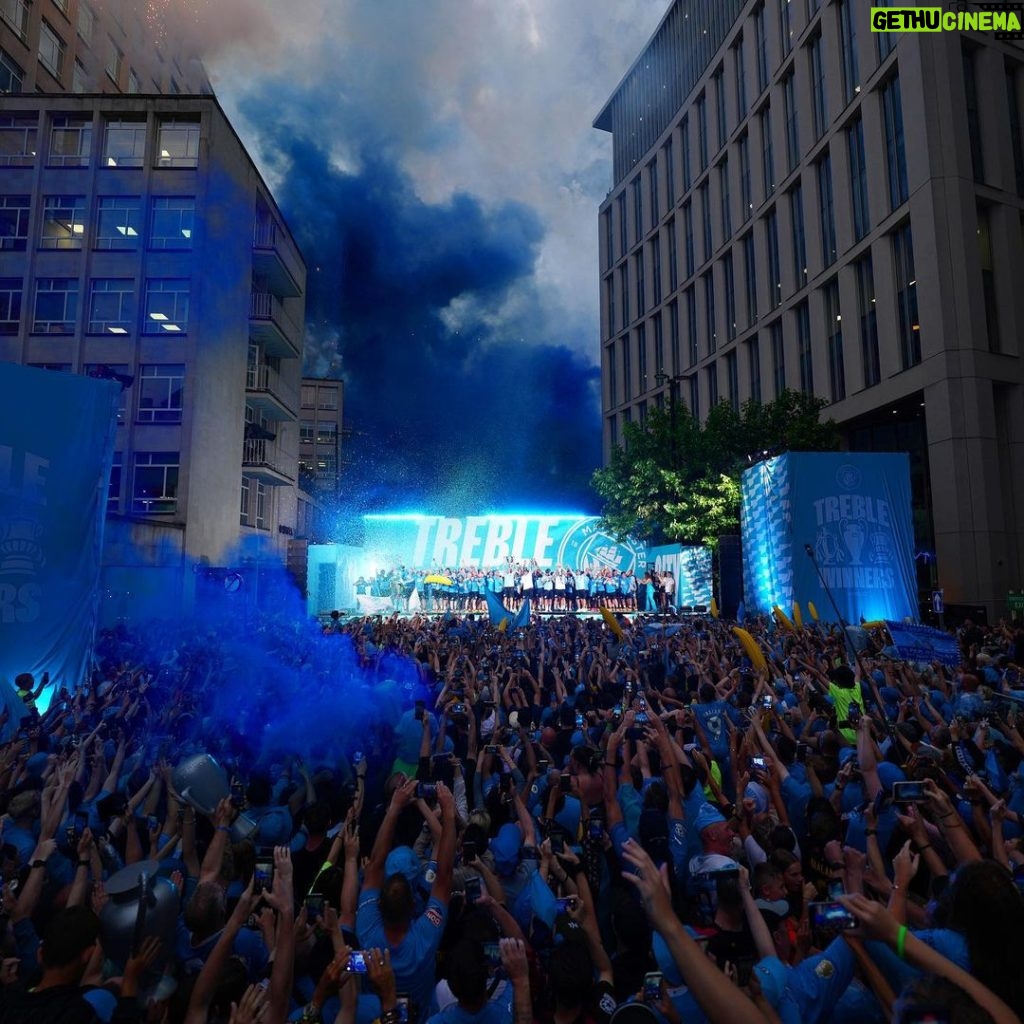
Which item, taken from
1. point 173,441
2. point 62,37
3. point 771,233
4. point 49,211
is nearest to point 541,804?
point 173,441

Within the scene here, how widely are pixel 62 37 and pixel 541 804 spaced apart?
44.2m

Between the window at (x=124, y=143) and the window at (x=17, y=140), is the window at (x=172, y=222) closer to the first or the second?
the window at (x=124, y=143)

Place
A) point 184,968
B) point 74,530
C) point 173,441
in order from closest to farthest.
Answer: point 184,968
point 74,530
point 173,441

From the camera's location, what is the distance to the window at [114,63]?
121 ft

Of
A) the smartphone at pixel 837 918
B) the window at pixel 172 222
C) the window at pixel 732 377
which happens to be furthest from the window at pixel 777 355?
the smartphone at pixel 837 918

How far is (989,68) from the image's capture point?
25188 millimetres

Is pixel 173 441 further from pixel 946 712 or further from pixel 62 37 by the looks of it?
pixel 946 712

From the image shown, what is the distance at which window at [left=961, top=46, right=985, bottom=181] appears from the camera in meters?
24.9

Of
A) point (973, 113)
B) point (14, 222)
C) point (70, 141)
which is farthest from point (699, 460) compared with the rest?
point (14, 222)

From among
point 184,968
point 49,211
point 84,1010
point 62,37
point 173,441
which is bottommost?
point 184,968

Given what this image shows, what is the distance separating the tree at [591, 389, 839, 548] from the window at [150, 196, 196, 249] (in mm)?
21617

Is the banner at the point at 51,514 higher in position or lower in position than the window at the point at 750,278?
lower

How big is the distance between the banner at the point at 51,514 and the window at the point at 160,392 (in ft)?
47.4

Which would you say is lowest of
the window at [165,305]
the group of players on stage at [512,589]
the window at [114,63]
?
the group of players on stage at [512,589]
